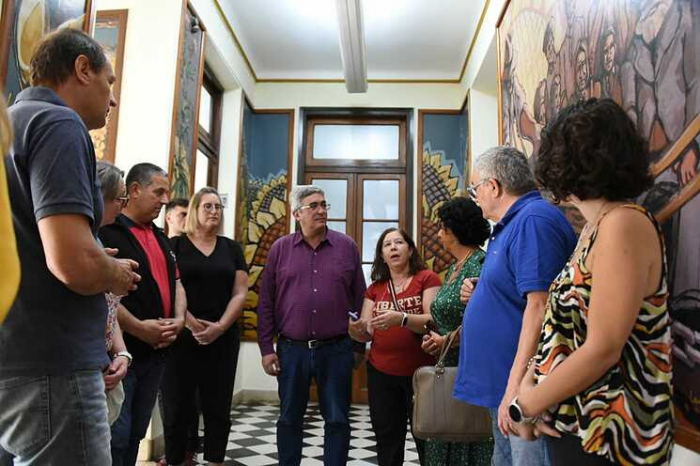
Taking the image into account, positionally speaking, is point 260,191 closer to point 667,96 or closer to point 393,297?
point 393,297

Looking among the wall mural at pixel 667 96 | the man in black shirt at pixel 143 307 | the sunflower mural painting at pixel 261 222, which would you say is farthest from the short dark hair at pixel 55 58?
the sunflower mural painting at pixel 261 222

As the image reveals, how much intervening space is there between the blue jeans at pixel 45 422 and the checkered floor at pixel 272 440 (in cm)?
260

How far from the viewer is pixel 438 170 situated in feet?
20.1

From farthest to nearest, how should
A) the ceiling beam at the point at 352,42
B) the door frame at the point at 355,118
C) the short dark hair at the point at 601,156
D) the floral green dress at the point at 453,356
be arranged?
the door frame at the point at 355,118, the ceiling beam at the point at 352,42, the floral green dress at the point at 453,356, the short dark hair at the point at 601,156

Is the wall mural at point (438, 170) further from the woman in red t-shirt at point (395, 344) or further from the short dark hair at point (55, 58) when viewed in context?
the short dark hair at point (55, 58)

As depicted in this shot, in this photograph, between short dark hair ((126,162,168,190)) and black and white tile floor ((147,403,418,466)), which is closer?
short dark hair ((126,162,168,190))

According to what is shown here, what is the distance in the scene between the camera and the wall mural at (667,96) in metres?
1.31

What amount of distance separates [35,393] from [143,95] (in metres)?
3.20

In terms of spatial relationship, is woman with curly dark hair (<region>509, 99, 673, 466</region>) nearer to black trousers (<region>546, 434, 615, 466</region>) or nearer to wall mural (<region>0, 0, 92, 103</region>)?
black trousers (<region>546, 434, 615, 466</region>)

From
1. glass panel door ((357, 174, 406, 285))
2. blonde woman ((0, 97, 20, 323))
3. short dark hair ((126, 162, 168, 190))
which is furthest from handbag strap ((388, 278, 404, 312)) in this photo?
glass panel door ((357, 174, 406, 285))

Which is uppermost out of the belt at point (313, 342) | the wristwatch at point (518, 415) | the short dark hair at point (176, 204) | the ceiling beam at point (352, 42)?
the ceiling beam at point (352, 42)

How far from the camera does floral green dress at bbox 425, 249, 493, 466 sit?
2.45 metres

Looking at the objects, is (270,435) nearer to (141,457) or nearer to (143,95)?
(141,457)

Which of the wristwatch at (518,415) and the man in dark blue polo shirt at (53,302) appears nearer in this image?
the man in dark blue polo shirt at (53,302)
